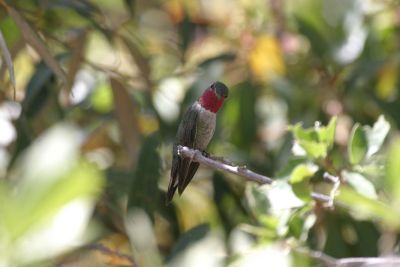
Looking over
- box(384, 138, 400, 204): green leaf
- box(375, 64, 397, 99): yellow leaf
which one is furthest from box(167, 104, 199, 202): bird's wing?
box(375, 64, 397, 99): yellow leaf

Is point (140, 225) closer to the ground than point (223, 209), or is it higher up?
higher up

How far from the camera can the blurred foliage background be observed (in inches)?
70.7

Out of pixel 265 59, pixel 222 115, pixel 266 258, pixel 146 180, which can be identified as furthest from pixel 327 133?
pixel 265 59

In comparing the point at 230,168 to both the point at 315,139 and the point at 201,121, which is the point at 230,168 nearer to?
the point at 315,139

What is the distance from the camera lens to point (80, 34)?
8.40 feet

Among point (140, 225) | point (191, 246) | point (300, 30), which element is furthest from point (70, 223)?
point (300, 30)

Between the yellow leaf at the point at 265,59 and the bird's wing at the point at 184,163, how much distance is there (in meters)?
1.18

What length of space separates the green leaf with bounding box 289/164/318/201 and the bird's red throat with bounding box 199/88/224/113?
254 mm

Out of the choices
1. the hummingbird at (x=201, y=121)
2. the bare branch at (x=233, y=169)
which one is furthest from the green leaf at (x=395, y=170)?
the hummingbird at (x=201, y=121)

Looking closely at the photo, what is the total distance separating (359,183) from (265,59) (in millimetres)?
1425

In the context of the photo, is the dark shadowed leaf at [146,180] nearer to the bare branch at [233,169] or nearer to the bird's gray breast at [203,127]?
the bird's gray breast at [203,127]

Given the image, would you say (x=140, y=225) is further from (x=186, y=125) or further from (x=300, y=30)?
(x=300, y=30)

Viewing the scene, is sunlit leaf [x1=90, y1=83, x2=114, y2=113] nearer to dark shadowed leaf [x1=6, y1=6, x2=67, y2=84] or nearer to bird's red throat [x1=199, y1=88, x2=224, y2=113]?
dark shadowed leaf [x1=6, y1=6, x2=67, y2=84]

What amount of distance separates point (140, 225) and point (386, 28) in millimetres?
1326
